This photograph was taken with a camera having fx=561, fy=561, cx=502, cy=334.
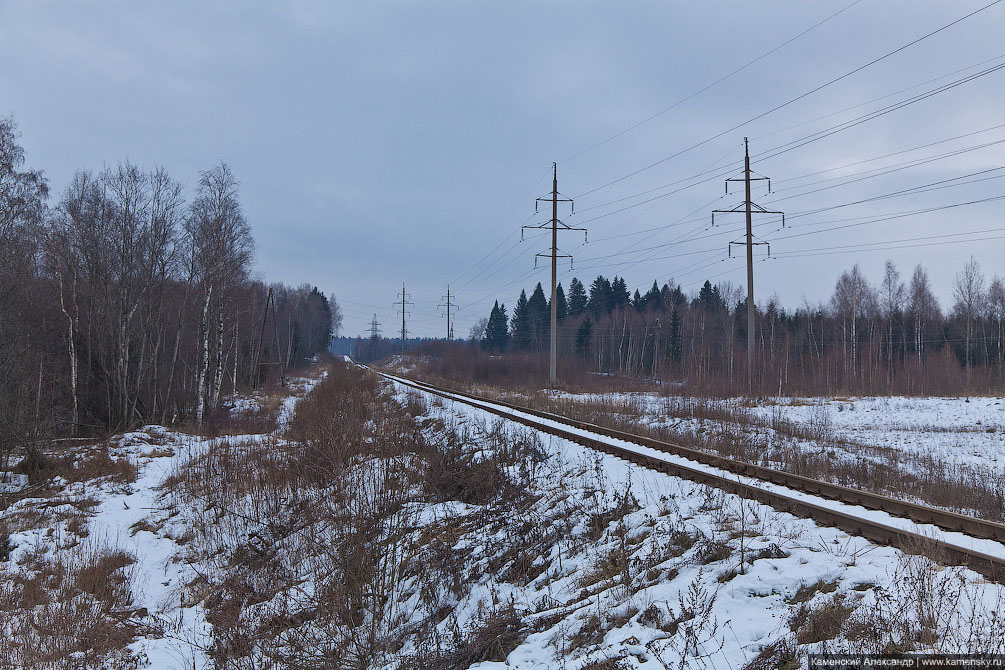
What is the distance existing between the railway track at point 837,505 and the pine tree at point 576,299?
297ft

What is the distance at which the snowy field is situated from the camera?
4.20 metres

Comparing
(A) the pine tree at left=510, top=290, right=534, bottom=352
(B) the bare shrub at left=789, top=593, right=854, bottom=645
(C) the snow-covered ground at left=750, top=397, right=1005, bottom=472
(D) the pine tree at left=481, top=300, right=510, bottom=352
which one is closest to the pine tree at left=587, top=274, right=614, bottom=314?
(A) the pine tree at left=510, top=290, right=534, bottom=352

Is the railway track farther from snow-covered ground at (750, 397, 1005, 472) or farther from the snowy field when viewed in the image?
snow-covered ground at (750, 397, 1005, 472)

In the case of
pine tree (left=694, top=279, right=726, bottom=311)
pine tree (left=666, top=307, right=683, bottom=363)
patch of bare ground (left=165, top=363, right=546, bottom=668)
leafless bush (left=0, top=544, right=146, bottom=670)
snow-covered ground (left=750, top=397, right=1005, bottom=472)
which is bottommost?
leafless bush (left=0, top=544, right=146, bottom=670)

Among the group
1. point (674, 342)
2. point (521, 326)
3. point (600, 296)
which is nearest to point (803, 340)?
point (674, 342)

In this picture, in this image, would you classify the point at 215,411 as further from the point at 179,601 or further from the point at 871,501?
the point at 871,501

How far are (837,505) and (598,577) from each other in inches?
129

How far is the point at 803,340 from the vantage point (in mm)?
60812

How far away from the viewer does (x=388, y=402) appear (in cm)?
2652

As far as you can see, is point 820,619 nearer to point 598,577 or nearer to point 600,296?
point 598,577

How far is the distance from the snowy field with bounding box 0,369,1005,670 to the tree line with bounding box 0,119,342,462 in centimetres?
797

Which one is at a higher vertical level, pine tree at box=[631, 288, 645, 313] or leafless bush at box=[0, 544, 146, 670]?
pine tree at box=[631, 288, 645, 313]

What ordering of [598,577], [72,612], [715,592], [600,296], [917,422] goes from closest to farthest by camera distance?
[715,592], [598,577], [72,612], [917,422], [600,296]

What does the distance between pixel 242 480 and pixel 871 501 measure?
12.9 m
